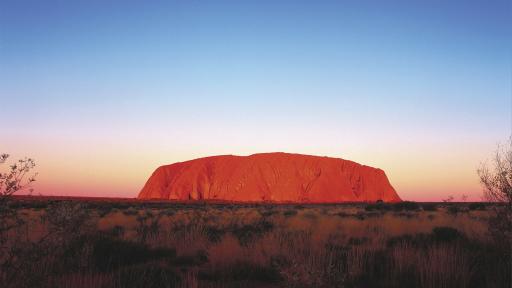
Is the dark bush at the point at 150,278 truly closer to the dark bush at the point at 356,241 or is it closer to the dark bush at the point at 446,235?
the dark bush at the point at 356,241

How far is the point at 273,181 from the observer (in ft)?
275

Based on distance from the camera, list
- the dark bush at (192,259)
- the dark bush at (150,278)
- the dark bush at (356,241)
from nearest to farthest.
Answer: the dark bush at (150,278)
the dark bush at (192,259)
the dark bush at (356,241)

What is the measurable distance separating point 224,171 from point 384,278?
84574 mm

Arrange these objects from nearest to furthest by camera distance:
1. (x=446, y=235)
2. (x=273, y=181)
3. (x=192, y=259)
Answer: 1. (x=192, y=259)
2. (x=446, y=235)
3. (x=273, y=181)

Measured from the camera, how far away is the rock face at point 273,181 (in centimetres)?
8125

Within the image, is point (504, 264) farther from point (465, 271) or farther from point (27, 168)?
point (27, 168)

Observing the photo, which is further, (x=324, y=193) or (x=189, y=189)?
(x=189, y=189)

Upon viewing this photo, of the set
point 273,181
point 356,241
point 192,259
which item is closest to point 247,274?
point 192,259

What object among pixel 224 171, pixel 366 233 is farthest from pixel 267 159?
pixel 366 233

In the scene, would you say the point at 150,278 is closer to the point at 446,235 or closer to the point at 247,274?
the point at 247,274

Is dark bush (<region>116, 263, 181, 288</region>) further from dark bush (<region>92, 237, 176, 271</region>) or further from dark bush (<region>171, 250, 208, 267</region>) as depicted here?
dark bush (<region>171, 250, 208, 267</region>)

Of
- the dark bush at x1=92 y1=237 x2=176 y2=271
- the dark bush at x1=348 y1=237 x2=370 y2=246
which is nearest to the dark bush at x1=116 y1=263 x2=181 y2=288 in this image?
the dark bush at x1=92 y1=237 x2=176 y2=271

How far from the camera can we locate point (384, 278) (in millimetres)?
5984

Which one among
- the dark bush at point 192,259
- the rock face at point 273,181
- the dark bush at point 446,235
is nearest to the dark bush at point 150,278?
the dark bush at point 192,259
